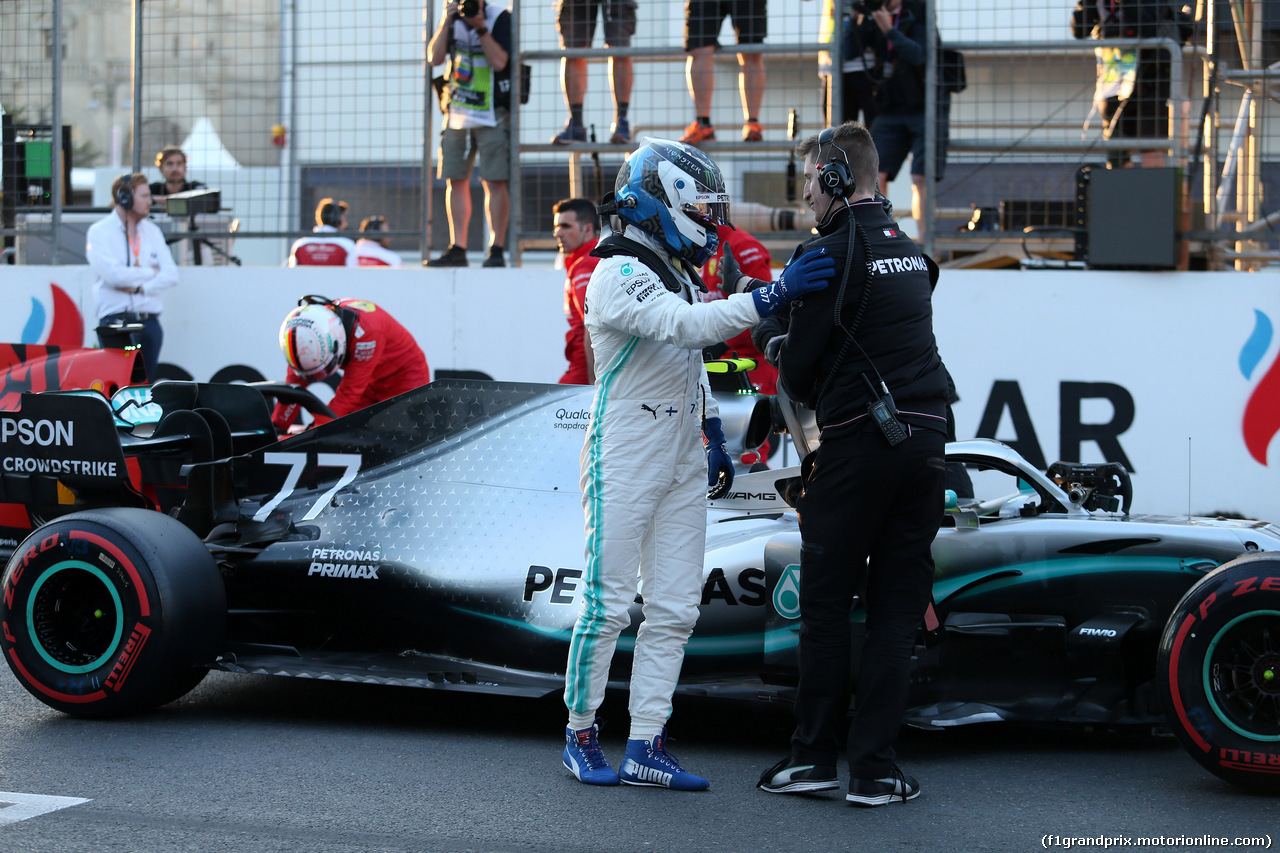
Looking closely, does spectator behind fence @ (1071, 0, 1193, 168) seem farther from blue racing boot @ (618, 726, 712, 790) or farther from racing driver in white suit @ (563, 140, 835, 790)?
blue racing boot @ (618, 726, 712, 790)

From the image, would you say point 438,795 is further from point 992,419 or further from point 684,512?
point 992,419

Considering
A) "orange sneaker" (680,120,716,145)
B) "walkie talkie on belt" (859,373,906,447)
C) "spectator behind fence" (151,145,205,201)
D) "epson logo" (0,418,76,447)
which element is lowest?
"epson logo" (0,418,76,447)

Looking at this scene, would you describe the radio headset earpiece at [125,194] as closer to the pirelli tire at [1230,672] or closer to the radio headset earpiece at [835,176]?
the radio headset earpiece at [835,176]

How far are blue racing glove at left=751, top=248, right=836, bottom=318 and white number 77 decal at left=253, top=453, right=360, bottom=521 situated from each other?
5.88 ft

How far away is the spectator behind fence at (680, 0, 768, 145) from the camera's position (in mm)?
8547

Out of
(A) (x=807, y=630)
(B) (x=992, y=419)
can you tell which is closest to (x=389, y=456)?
(A) (x=807, y=630)

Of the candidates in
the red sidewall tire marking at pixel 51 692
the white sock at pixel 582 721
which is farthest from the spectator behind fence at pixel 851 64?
the red sidewall tire marking at pixel 51 692

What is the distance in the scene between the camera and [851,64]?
27.7ft

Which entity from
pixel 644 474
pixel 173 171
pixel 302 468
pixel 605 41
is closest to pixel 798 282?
pixel 644 474

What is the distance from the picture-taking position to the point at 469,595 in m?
4.34

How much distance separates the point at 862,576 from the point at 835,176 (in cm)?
111

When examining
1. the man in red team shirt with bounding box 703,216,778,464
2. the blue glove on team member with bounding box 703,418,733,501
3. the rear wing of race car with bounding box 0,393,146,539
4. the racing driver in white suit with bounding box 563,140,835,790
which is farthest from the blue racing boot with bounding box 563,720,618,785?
the man in red team shirt with bounding box 703,216,778,464

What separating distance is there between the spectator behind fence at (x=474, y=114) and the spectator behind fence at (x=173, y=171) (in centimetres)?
197

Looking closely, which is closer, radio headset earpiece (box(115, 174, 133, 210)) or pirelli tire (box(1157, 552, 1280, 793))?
pirelli tire (box(1157, 552, 1280, 793))
